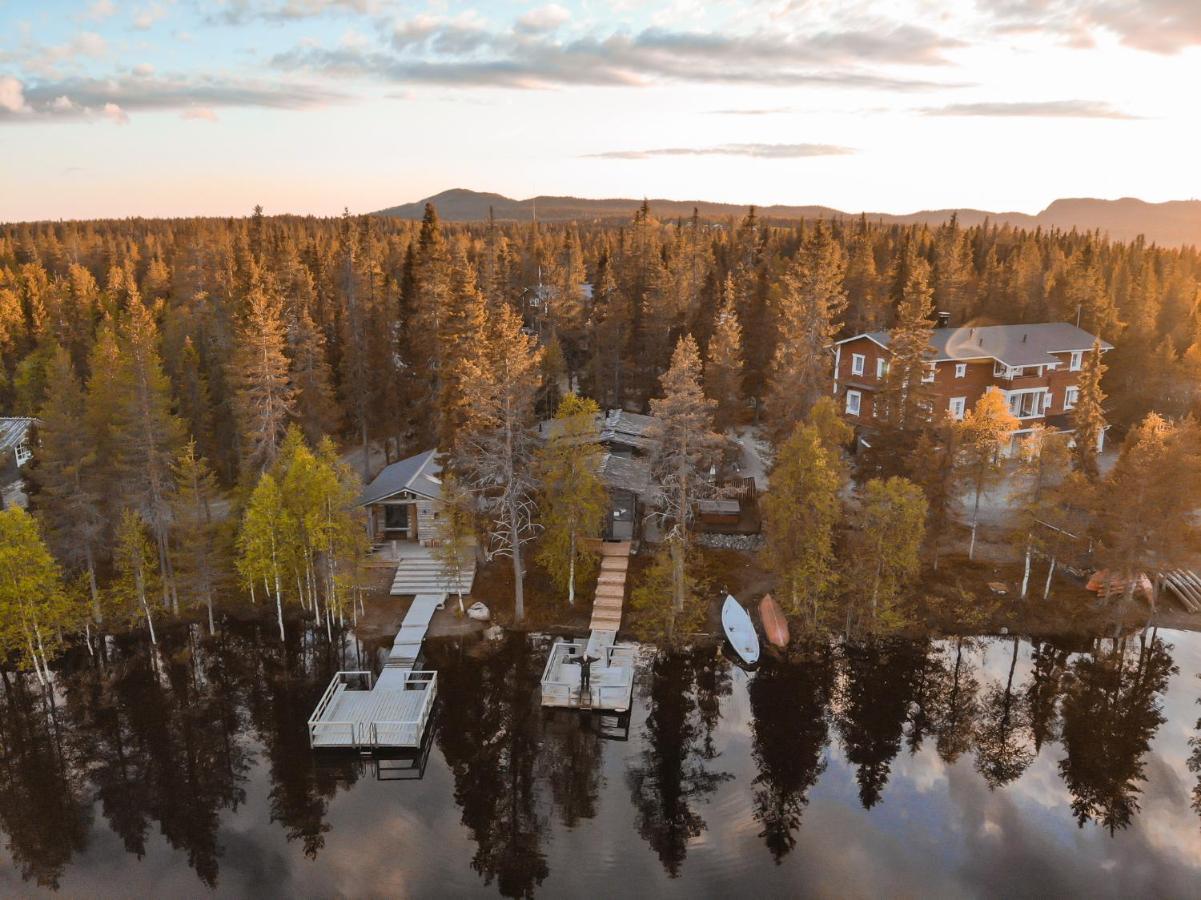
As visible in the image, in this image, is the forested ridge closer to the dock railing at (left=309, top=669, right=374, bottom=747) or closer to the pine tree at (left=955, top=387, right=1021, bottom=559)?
the pine tree at (left=955, top=387, right=1021, bottom=559)

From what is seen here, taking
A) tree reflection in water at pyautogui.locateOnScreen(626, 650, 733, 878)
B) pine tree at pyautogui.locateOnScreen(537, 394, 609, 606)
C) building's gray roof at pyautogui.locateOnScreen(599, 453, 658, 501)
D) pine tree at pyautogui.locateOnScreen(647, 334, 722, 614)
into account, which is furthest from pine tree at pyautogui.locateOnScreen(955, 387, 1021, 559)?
pine tree at pyautogui.locateOnScreen(537, 394, 609, 606)

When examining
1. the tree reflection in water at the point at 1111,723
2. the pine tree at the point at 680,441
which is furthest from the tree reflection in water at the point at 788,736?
the tree reflection in water at the point at 1111,723

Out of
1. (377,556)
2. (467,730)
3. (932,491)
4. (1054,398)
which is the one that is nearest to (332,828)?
(467,730)

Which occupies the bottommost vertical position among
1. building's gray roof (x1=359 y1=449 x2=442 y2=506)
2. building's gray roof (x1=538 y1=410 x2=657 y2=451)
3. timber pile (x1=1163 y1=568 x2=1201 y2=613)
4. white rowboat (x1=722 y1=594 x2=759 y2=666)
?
white rowboat (x1=722 y1=594 x2=759 y2=666)

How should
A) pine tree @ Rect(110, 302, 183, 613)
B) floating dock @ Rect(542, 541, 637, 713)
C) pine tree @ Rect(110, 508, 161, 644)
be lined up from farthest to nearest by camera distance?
pine tree @ Rect(110, 302, 183, 613), pine tree @ Rect(110, 508, 161, 644), floating dock @ Rect(542, 541, 637, 713)

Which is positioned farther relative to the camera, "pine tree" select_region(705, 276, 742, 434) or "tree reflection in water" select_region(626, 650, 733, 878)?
"pine tree" select_region(705, 276, 742, 434)

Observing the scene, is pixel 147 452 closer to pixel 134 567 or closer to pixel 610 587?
pixel 134 567

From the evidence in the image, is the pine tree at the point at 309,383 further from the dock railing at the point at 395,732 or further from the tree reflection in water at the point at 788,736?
the tree reflection in water at the point at 788,736
